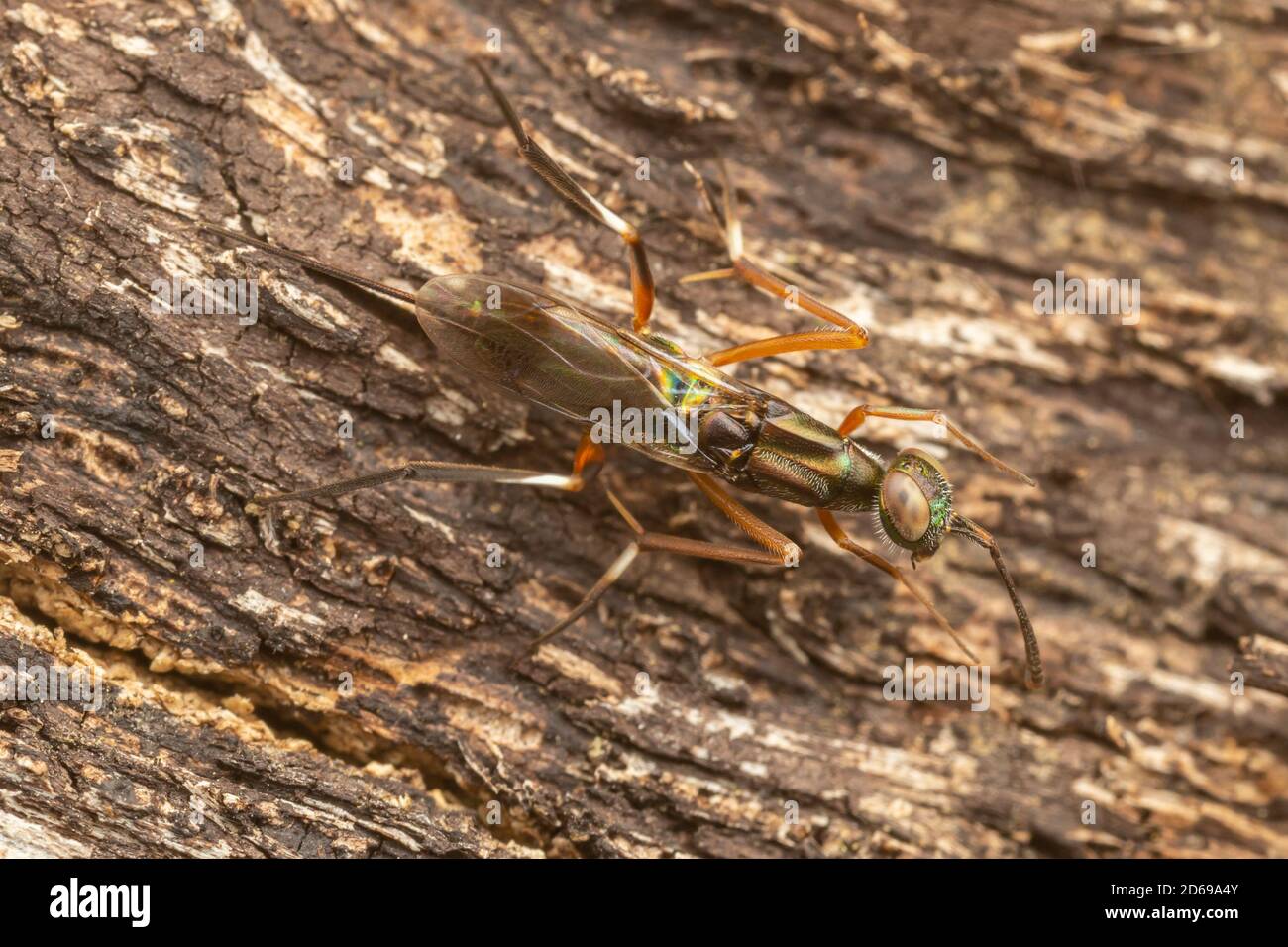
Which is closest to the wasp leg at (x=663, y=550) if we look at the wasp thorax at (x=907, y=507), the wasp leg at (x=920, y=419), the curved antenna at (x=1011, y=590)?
the wasp thorax at (x=907, y=507)

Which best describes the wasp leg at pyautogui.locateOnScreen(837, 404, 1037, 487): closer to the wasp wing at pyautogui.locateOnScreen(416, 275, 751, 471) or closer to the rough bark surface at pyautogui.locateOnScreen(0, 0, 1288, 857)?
the rough bark surface at pyautogui.locateOnScreen(0, 0, 1288, 857)

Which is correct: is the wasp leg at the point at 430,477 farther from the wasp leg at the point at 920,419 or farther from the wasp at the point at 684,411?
the wasp leg at the point at 920,419

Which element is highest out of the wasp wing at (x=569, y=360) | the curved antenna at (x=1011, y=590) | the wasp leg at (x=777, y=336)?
the wasp leg at (x=777, y=336)

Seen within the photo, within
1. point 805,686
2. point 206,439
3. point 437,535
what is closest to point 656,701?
point 805,686

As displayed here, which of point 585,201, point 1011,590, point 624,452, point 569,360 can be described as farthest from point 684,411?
point 1011,590

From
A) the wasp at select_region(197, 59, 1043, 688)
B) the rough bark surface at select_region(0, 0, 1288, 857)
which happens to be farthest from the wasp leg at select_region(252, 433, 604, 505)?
the rough bark surface at select_region(0, 0, 1288, 857)

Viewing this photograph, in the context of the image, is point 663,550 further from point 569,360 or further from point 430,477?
point 430,477
